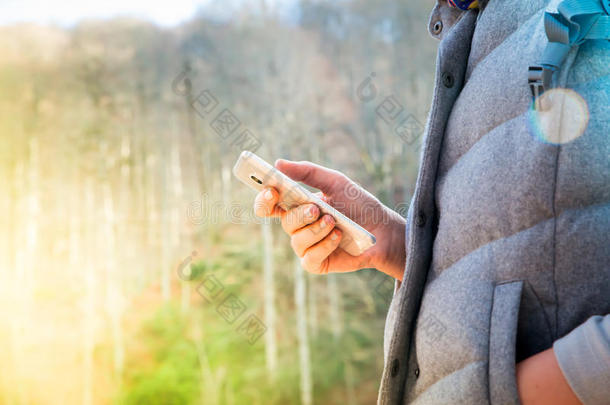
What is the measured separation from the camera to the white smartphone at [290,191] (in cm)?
61

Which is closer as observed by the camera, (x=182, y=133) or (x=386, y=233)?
(x=386, y=233)

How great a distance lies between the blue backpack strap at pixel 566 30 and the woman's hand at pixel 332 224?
308 mm

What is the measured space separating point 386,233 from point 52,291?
12.6 feet

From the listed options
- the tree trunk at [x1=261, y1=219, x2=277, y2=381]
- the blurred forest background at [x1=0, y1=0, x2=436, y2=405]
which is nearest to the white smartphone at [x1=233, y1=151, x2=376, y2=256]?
the blurred forest background at [x1=0, y1=0, x2=436, y2=405]

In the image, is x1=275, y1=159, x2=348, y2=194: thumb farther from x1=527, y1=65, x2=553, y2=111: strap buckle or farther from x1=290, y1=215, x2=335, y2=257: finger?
x1=527, y1=65, x2=553, y2=111: strap buckle

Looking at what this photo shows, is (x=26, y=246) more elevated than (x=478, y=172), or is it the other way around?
(x=26, y=246)

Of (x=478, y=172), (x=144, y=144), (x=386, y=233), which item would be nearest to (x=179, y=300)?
(x=144, y=144)

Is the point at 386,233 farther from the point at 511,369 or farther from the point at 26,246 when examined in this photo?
the point at 26,246

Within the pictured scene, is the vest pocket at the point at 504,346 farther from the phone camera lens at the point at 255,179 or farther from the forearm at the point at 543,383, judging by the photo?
the phone camera lens at the point at 255,179

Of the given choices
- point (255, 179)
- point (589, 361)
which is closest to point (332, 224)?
point (255, 179)

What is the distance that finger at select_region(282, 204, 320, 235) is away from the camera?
2.01 feet

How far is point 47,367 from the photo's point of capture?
3688 millimetres

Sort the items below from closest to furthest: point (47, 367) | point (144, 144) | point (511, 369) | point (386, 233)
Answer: point (511, 369) → point (386, 233) → point (47, 367) → point (144, 144)

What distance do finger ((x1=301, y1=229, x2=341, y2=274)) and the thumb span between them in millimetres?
114
